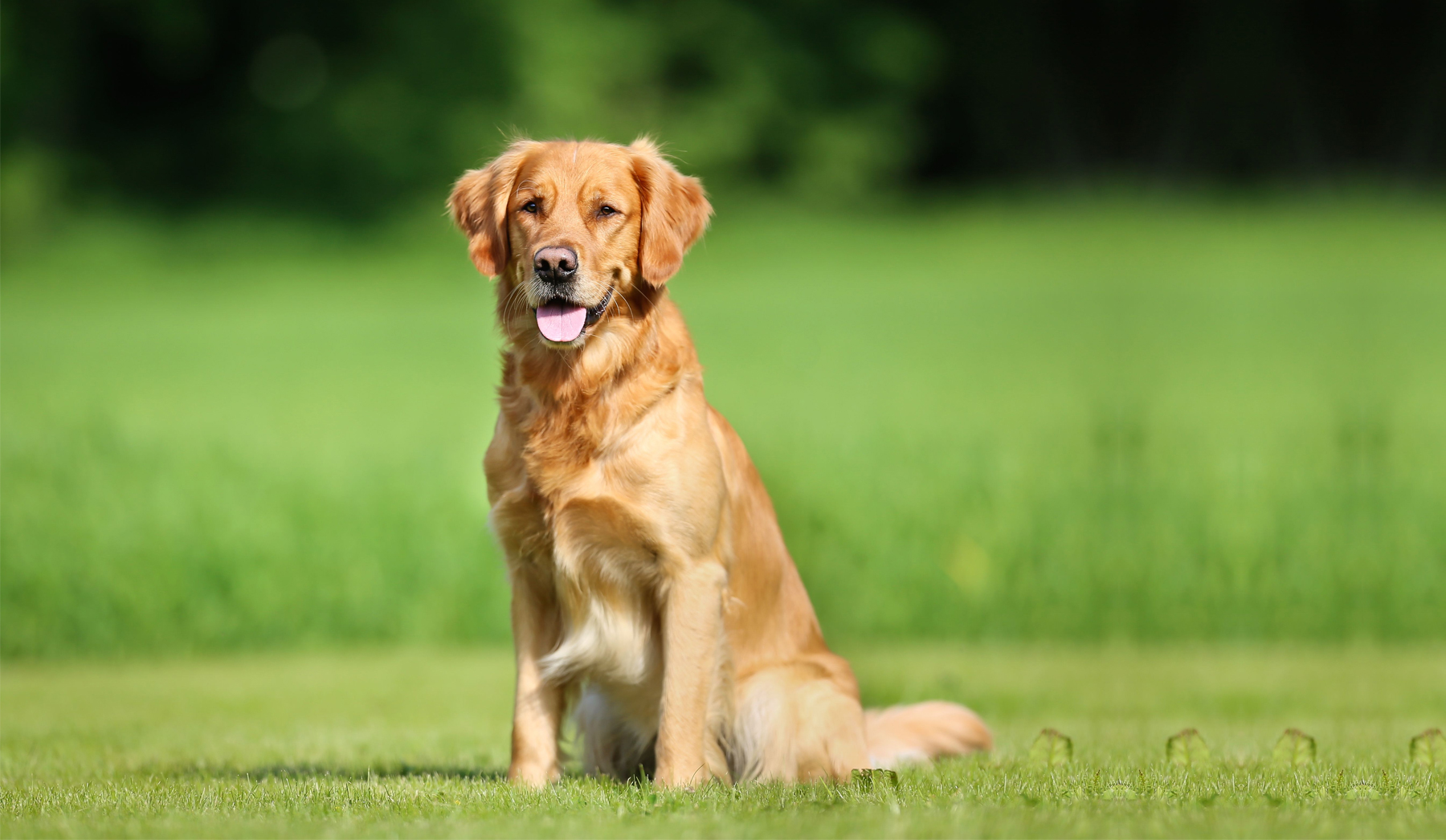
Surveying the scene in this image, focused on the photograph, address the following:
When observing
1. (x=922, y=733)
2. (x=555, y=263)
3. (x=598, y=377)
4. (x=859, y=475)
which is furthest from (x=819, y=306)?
(x=555, y=263)

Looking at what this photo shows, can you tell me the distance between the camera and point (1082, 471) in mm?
9680

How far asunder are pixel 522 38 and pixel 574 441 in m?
22.4

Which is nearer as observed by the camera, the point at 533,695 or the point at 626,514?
the point at 626,514

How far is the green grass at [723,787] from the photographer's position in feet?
12.0

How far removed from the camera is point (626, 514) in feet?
13.8

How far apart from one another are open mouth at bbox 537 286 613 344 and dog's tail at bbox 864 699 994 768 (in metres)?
1.76

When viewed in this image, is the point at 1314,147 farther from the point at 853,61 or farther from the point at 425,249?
the point at 425,249

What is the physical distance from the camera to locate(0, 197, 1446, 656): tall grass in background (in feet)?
28.4

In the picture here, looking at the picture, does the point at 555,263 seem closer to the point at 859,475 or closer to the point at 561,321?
the point at 561,321

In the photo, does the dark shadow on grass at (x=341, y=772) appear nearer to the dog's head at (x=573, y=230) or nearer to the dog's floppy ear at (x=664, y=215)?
the dog's head at (x=573, y=230)

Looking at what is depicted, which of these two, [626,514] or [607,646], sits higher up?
[626,514]

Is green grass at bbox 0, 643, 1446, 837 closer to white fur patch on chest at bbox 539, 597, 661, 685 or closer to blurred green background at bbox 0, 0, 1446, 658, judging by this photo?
white fur patch on chest at bbox 539, 597, 661, 685

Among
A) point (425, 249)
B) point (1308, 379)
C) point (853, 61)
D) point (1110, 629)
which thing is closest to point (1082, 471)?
point (1110, 629)

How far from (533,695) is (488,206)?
1.59 m
